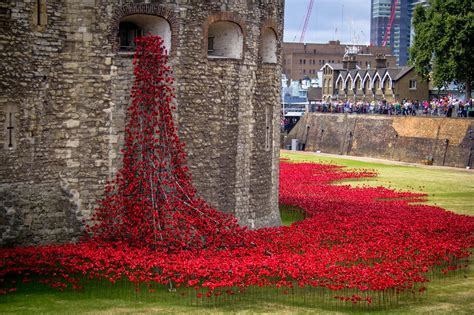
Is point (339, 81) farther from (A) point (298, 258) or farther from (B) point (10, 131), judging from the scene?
(B) point (10, 131)

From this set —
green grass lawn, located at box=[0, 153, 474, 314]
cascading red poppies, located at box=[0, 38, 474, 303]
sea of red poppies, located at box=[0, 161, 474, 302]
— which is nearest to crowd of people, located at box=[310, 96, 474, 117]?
sea of red poppies, located at box=[0, 161, 474, 302]

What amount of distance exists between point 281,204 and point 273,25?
30.0 feet

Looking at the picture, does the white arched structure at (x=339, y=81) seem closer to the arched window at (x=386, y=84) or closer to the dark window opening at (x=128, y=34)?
the arched window at (x=386, y=84)

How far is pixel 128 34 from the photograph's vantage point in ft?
92.7

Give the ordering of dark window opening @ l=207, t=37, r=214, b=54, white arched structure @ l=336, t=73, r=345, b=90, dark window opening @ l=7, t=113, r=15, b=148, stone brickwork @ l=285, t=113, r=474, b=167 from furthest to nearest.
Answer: white arched structure @ l=336, t=73, r=345, b=90 → stone brickwork @ l=285, t=113, r=474, b=167 → dark window opening @ l=207, t=37, r=214, b=54 → dark window opening @ l=7, t=113, r=15, b=148

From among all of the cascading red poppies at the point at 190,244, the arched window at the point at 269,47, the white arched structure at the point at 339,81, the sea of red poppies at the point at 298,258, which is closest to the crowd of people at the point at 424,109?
the white arched structure at the point at 339,81

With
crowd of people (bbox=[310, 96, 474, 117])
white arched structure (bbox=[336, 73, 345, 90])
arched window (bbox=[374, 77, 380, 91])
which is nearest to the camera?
crowd of people (bbox=[310, 96, 474, 117])

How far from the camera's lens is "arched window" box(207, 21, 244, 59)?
30.0 meters

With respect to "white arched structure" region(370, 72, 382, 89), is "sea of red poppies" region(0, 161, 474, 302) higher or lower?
lower

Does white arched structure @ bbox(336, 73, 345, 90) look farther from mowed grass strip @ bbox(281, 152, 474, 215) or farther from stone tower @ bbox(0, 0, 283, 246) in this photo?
stone tower @ bbox(0, 0, 283, 246)

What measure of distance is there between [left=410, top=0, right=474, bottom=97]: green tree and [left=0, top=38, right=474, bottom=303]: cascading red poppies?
135 feet

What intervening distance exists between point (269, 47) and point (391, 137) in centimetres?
4357

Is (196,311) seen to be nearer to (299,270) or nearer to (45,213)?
(299,270)

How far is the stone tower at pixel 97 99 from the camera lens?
82.1 feet
